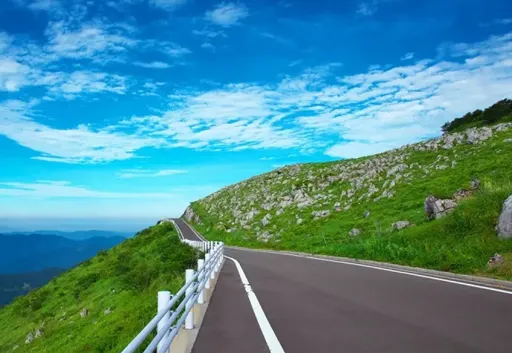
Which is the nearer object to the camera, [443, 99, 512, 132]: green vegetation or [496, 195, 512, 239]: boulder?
[496, 195, 512, 239]: boulder

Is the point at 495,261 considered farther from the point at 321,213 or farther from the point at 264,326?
the point at 321,213

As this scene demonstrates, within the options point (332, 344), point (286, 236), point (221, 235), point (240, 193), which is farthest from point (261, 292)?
point (240, 193)

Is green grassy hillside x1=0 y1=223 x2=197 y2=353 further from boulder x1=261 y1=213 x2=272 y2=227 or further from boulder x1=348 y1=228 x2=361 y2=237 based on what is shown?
boulder x1=261 y1=213 x2=272 y2=227

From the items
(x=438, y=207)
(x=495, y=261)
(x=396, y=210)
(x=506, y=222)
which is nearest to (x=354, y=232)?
(x=396, y=210)

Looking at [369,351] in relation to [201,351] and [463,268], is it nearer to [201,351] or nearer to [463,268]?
[201,351]

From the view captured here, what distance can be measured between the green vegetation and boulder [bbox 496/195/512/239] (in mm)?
48498

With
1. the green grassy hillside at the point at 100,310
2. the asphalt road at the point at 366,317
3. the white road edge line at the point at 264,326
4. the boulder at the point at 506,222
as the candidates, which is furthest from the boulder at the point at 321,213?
the white road edge line at the point at 264,326

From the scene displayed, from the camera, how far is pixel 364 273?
1545 cm

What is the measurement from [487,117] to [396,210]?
42681mm

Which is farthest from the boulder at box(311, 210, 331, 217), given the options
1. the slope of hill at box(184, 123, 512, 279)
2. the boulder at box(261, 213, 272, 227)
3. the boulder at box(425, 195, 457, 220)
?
the boulder at box(425, 195, 457, 220)

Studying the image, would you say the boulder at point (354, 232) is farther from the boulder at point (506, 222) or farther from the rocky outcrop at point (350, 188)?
the boulder at point (506, 222)

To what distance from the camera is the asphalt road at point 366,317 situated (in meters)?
6.23

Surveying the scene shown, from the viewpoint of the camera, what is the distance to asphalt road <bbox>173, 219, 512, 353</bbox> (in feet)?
20.5

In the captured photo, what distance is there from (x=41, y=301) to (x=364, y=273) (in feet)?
101
